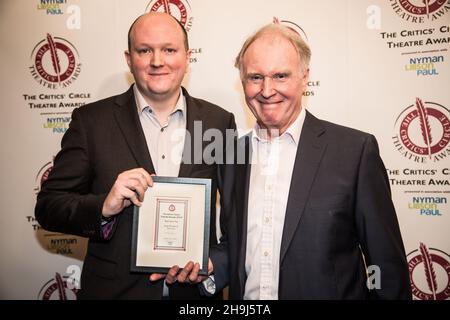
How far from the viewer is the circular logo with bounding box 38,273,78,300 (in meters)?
3.27

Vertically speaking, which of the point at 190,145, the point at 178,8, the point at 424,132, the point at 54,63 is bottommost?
the point at 190,145

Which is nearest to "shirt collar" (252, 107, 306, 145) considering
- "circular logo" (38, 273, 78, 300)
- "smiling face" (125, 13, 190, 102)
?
"smiling face" (125, 13, 190, 102)

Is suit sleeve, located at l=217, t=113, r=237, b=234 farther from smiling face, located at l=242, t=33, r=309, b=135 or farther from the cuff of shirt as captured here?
the cuff of shirt

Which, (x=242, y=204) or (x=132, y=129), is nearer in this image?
(x=242, y=204)

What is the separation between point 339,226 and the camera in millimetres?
1748

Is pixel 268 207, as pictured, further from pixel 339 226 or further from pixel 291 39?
pixel 291 39

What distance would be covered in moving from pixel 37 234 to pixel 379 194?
2.89 m

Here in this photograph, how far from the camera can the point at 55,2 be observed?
3.26 metres

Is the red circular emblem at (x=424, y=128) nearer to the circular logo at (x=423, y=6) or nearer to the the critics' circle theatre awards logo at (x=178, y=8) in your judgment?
the circular logo at (x=423, y=6)

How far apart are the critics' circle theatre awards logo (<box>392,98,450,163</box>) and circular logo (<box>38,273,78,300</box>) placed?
3.00m

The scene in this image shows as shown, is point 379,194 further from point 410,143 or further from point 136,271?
point 410,143

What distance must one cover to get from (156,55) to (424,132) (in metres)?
2.13

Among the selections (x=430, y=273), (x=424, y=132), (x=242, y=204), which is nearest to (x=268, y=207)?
(x=242, y=204)

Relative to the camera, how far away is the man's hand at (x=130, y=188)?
1.79 meters
